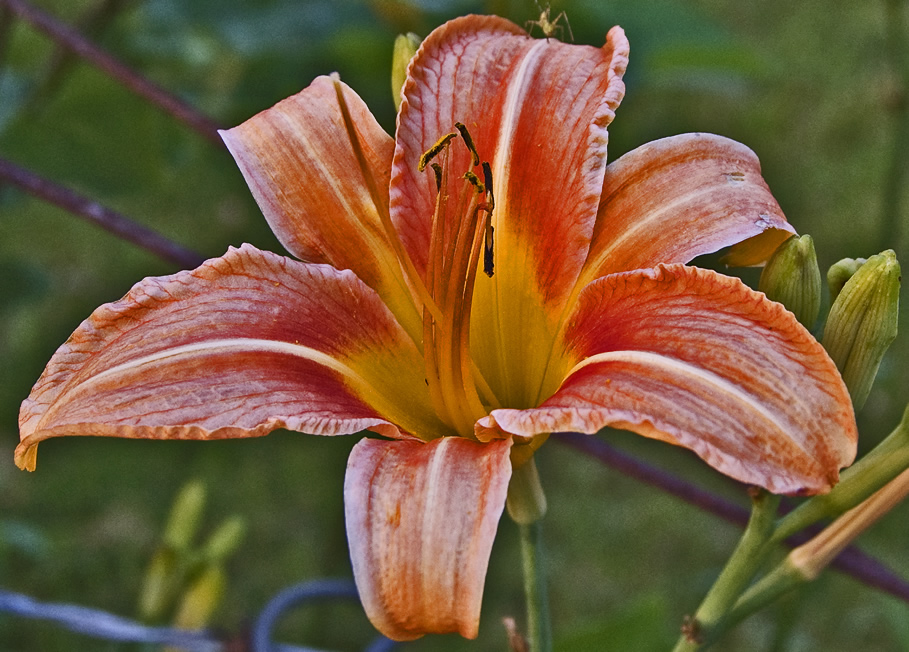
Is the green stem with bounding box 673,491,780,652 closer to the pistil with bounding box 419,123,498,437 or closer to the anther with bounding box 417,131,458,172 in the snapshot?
the pistil with bounding box 419,123,498,437

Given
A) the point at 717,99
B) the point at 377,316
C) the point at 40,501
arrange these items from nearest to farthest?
the point at 377,316, the point at 40,501, the point at 717,99

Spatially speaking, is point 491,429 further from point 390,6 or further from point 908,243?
point 908,243

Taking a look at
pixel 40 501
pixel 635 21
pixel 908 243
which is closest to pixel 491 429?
pixel 635 21

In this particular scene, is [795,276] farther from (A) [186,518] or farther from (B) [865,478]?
(A) [186,518]

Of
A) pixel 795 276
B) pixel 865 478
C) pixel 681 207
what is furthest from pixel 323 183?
pixel 865 478

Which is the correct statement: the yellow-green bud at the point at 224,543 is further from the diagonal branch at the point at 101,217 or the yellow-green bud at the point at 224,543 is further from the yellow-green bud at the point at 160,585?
the diagonal branch at the point at 101,217
